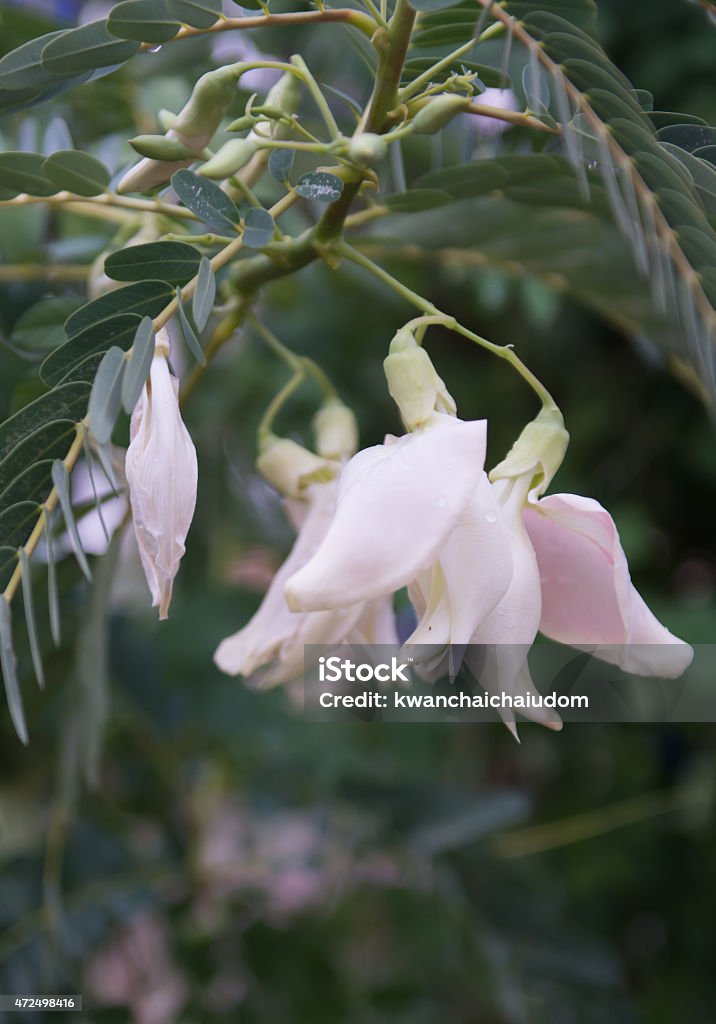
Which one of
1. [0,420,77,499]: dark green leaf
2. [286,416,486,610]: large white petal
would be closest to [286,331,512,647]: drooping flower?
[286,416,486,610]: large white petal

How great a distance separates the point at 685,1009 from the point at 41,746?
0.69 meters

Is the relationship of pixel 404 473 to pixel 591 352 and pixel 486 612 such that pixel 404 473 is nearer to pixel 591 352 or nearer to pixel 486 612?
pixel 486 612

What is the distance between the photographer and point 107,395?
0.33 m

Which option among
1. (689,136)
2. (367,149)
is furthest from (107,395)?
(689,136)

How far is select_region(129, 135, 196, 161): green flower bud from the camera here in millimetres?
358

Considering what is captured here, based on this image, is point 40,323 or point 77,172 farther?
point 40,323

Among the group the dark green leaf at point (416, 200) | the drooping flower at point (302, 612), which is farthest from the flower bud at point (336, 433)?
the dark green leaf at point (416, 200)

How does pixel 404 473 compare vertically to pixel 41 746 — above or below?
above

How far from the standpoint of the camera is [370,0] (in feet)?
1.25

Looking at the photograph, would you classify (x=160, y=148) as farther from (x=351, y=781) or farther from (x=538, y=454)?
(x=351, y=781)

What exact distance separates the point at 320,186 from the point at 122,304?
0.27 ft

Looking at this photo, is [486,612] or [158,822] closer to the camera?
[486,612]

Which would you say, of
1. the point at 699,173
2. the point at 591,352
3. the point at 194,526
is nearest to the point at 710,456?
the point at 591,352

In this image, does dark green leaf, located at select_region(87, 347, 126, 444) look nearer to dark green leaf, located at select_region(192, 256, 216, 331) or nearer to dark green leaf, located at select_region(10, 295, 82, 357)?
dark green leaf, located at select_region(192, 256, 216, 331)
